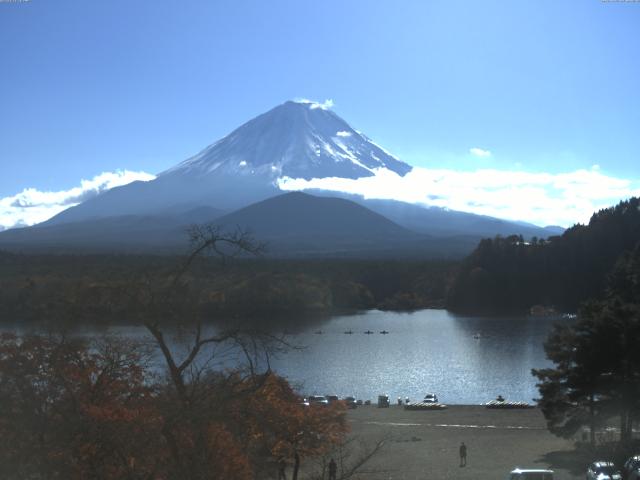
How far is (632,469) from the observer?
8344 mm

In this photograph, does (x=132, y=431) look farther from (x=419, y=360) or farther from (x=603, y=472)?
(x=419, y=360)

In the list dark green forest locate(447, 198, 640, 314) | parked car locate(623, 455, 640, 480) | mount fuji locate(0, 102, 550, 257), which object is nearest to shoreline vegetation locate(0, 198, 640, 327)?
dark green forest locate(447, 198, 640, 314)

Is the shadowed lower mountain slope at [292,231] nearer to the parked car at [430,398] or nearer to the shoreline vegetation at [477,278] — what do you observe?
the shoreline vegetation at [477,278]

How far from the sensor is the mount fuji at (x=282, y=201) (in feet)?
379

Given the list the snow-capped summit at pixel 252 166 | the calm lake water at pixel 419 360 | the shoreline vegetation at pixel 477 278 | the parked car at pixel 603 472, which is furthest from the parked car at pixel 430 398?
the snow-capped summit at pixel 252 166

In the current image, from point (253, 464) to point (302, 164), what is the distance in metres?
147

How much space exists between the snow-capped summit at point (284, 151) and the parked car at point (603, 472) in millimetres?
136953

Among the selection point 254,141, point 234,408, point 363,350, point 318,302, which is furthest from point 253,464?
point 254,141

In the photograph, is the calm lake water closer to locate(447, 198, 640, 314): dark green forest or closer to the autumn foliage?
locate(447, 198, 640, 314): dark green forest

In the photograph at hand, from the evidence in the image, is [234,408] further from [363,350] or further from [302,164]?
[302,164]

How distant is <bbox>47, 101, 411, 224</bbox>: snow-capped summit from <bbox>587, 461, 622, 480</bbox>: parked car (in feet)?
422

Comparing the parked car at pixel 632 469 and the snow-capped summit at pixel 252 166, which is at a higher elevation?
the snow-capped summit at pixel 252 166

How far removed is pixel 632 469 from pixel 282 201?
118709 millimetres

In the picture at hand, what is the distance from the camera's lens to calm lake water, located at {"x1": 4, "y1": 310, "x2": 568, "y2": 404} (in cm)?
2133
